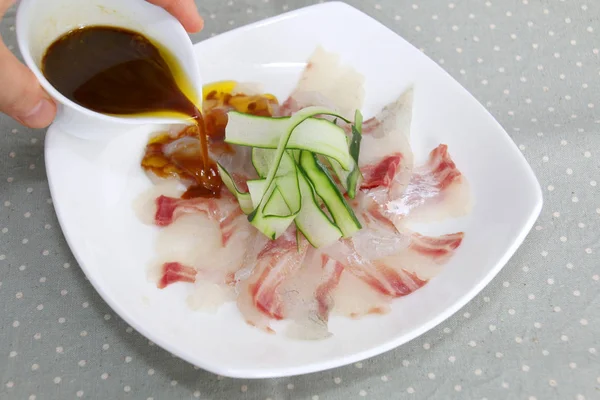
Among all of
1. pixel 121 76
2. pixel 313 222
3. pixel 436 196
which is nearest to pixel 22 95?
pixel 121 76

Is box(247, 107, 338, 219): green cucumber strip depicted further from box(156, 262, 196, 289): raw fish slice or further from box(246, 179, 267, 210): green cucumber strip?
box(156, 262, 196, 289): raw fish slice

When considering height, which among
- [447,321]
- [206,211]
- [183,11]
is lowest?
[447,321]

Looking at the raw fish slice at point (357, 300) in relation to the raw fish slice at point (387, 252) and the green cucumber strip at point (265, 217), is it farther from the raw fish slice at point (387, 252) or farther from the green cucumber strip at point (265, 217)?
the green cucumber strip at point (265, 217)

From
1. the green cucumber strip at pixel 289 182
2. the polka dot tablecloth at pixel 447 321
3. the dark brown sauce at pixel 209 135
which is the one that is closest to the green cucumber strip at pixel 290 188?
the green cucumber strip at pixel 289 182

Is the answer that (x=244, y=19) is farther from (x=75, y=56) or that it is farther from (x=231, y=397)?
(x=231, y=397)

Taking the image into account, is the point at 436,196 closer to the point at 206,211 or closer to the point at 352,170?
the point at 352,170

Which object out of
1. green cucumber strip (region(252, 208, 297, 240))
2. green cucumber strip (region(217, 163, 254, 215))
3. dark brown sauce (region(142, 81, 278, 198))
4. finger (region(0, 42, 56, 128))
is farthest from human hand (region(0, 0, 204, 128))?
green cucumber strip (region(252, 208, 297, 240))
